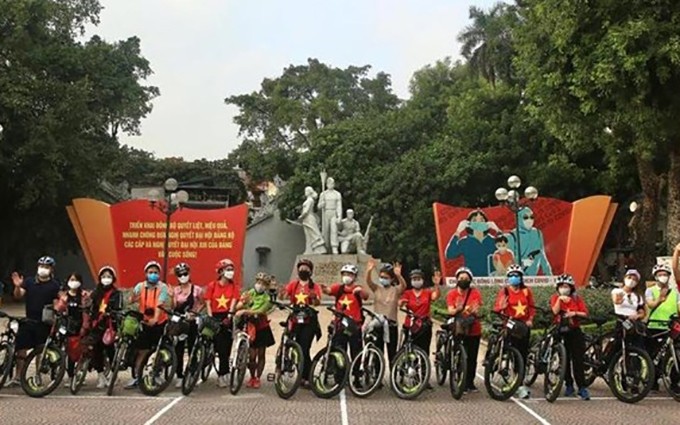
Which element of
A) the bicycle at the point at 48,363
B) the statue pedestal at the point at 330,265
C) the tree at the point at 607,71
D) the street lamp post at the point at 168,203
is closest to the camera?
the bicycle at the point at 48,363

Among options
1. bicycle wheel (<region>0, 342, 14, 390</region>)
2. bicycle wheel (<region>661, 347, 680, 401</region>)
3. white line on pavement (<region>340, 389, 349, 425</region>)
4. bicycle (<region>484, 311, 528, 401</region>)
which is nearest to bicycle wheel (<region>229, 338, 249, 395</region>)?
white line on pavement (<region>340, 389, 349, 425</region>)

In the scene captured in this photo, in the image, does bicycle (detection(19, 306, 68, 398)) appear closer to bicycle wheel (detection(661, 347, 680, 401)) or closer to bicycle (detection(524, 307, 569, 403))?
bicycle (detection(524, 307, 569, 403))

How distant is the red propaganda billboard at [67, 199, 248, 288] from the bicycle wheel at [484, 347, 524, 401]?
13597mm

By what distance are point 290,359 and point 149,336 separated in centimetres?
172

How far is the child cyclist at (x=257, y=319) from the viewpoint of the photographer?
30.9 ft

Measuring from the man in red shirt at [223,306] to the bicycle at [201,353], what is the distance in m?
0.12

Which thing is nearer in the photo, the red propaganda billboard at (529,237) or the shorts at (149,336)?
the shorts at (149,336)

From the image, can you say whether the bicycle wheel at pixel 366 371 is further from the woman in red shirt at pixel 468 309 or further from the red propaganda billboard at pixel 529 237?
the red propaganda billboard at pixel 529 237

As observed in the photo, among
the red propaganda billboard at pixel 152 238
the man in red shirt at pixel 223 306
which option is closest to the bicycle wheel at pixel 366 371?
the man in red shirt at pixel 223 306

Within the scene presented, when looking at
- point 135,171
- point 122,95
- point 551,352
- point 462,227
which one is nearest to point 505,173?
point 462,227

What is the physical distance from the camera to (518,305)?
9195 millimetres

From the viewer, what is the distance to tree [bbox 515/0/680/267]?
54.6ft

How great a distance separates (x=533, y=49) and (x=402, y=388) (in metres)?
13.5

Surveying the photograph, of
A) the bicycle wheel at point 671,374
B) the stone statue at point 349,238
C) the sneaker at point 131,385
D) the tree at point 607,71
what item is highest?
the tree at point 607,71
